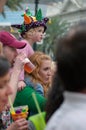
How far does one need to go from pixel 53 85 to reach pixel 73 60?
551mm

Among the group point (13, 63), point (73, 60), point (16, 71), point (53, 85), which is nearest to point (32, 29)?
point (13, 63)

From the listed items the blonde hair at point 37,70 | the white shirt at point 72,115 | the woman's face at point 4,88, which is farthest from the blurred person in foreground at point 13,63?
the white shirt at point 72,115

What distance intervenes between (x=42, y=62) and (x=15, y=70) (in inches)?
37.0

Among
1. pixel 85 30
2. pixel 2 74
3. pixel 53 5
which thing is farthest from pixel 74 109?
pixel 53 5

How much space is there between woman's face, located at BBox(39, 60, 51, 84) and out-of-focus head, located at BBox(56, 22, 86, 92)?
2537 millimetres

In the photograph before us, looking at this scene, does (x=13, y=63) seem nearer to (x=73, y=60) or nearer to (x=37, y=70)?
(x=37, y=70)

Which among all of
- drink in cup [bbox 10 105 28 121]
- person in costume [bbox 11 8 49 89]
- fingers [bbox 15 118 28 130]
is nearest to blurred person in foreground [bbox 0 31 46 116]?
drink in cup [bbox 10 105 28 121]

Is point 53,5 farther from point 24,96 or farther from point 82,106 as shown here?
point 82,106

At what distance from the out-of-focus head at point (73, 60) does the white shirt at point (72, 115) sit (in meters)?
0.03

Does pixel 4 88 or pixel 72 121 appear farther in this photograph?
pixel 4 88

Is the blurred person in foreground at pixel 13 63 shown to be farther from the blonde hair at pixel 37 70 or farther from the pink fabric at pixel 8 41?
the blonde hair at pixel 37 70

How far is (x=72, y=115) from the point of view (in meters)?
1.57

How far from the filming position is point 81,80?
1.57 meters

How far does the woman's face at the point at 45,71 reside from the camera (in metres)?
4.17
